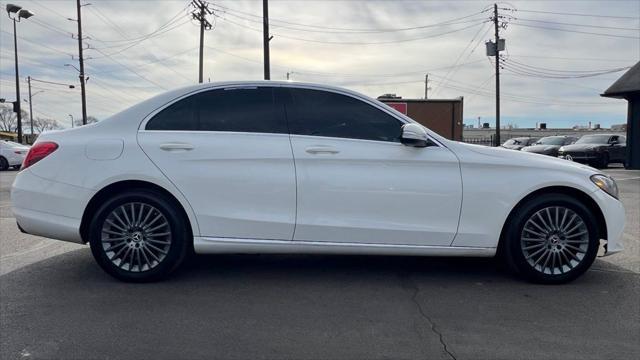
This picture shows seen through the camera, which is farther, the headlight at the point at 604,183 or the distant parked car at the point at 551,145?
the distant parked car at the point at 551,145

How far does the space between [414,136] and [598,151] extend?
20.2 metres

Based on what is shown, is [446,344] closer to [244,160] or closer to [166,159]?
[244,160]

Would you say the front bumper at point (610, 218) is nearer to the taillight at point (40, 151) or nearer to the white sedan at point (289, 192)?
the white sedan at point (289, 192)

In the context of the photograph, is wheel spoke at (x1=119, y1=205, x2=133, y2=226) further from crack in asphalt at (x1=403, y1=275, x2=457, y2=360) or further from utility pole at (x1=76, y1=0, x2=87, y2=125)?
utility pole at (x1=76, y1=0, x2=87, y2=125)

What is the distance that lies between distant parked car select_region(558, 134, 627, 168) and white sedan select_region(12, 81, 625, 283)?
60.7 feet

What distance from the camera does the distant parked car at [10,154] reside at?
20.5 m

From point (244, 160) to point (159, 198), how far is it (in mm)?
803

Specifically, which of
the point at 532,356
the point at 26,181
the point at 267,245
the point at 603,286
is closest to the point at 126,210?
the point at 26,181

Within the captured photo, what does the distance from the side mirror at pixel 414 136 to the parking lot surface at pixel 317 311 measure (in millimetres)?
1248

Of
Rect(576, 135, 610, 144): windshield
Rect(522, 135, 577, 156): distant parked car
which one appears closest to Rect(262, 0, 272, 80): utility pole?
Rect(522, 135, 577, 156): distant parked car

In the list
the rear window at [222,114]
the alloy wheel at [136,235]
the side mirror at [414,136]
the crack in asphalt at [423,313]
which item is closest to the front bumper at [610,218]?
the side mirror at [414,136]

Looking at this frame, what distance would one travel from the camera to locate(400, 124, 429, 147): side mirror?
4246 mm

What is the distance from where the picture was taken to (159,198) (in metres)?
4.37

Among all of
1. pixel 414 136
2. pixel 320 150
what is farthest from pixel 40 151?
pixel 414 136
